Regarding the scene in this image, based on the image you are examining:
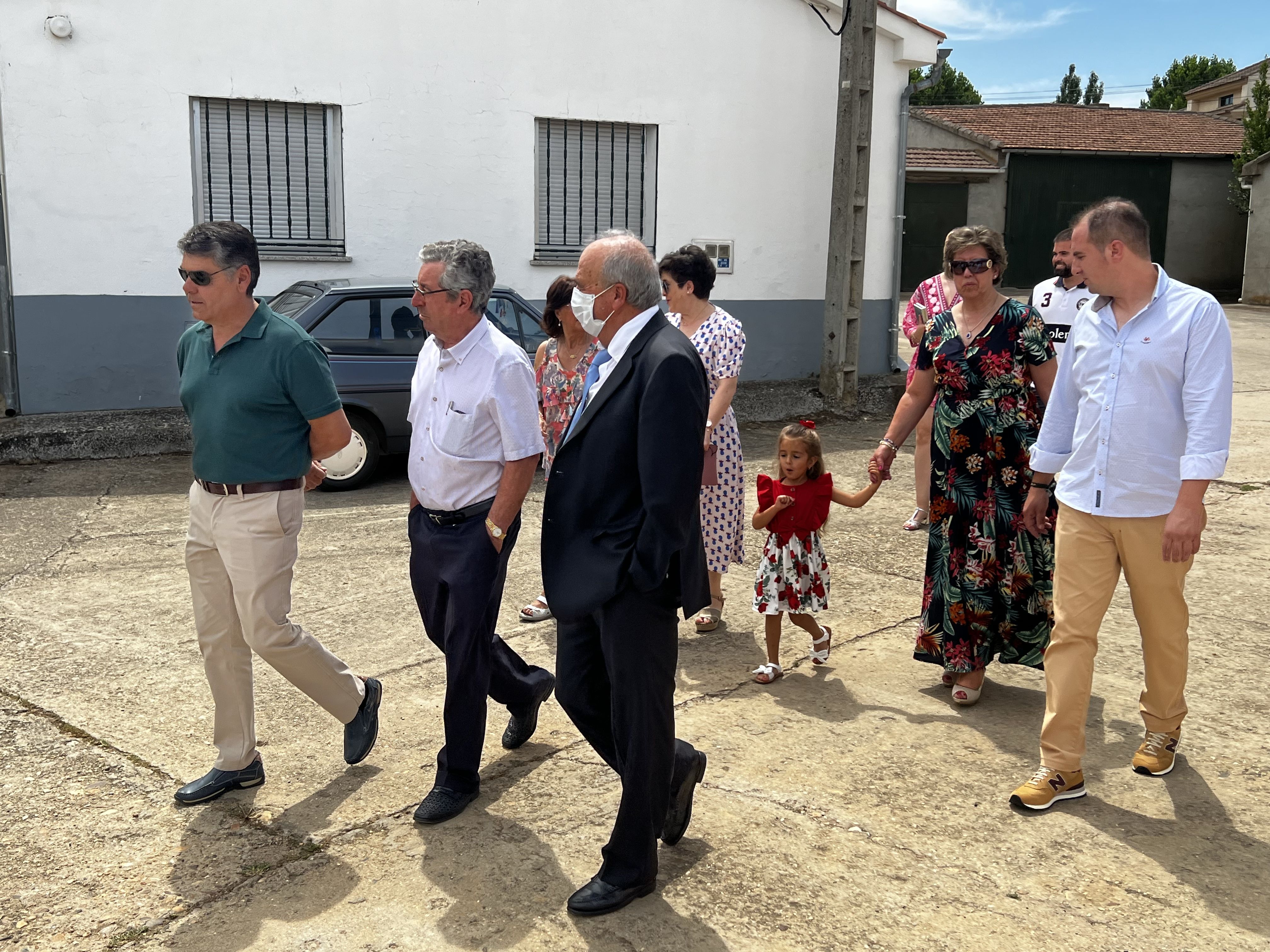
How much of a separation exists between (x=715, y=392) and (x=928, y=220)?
2620 cm

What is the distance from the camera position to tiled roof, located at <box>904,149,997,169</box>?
29.7m

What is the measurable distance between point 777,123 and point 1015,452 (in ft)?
31.6

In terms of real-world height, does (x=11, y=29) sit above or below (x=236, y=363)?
above

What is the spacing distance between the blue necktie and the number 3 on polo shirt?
60 centimetres

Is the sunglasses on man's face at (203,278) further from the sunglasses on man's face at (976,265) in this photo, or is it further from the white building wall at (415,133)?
the white building wall at (415,133)

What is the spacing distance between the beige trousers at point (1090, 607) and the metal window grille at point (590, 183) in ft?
30.5

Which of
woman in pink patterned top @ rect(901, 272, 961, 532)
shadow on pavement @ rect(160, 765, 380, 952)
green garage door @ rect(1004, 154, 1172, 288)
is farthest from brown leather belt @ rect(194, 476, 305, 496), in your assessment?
green garage door @ rect(1004, 154, 1172, 288)

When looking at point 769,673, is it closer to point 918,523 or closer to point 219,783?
point 219,783

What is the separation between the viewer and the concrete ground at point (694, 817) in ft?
10.7

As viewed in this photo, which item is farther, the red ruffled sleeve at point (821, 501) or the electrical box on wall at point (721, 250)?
the electrical box on wall at point (721, 250)

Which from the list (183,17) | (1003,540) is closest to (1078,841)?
(1003,540)

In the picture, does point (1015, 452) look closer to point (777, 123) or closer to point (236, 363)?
point (236, 363)

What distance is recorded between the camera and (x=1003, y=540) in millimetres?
4785

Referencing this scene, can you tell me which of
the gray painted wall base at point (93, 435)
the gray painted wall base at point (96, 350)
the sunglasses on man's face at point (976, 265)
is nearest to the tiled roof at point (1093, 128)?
the gray painted wall base at point (96, 350)
